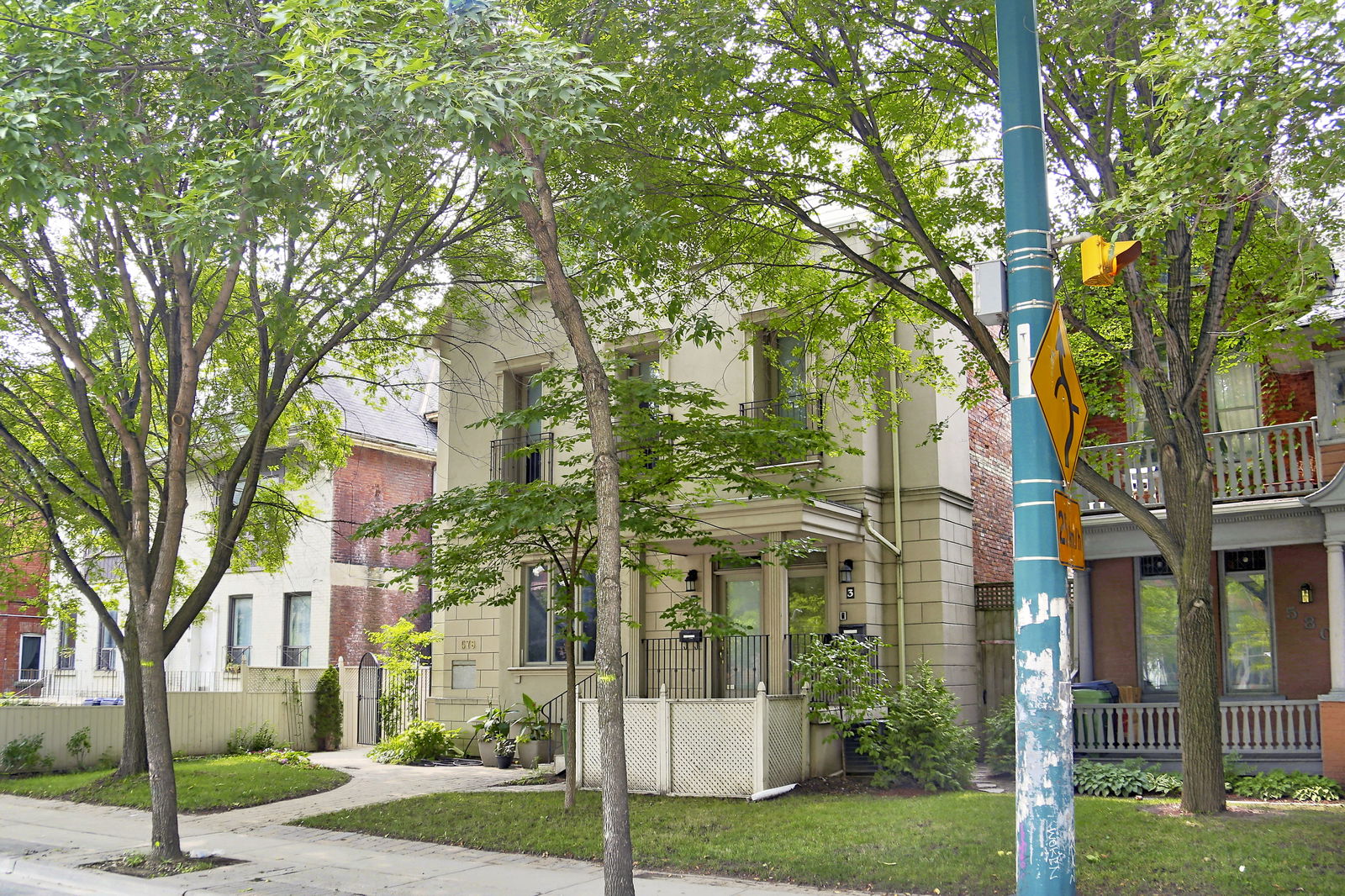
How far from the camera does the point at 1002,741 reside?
15.0m

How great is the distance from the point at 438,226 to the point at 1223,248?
9798 mm

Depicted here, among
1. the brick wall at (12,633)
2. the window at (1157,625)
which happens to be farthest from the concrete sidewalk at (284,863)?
the brick wall at (12,633)

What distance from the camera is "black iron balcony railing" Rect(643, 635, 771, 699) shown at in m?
17.0

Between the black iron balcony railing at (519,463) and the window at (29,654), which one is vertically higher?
the black iron balcony railing at (519,463)

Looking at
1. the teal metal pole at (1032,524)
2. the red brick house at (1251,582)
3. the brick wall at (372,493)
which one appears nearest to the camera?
the teal metal pole at (1032,524)

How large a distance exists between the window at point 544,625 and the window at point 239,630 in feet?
35.1

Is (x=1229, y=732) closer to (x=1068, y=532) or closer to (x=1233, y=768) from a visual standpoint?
(x=1233, y=768)

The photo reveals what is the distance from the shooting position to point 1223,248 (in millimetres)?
11344

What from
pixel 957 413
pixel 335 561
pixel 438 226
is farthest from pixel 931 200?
pixel 335 561

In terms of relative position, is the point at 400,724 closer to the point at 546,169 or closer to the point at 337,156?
the point at 546,169

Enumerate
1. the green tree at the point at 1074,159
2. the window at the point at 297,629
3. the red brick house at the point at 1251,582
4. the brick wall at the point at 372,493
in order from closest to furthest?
the green tree at the point at 1074,159 < the red brick house at the point at 1251,582 < the brick wall at the point at 372,493 < the window at the point at 297,629

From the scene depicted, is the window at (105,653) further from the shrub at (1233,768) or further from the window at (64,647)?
the shrub at (1233,768)

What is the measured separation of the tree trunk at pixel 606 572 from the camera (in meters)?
7.59

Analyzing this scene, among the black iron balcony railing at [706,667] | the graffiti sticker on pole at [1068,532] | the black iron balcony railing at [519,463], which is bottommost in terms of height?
the black iron balcony railing at [706,667]
